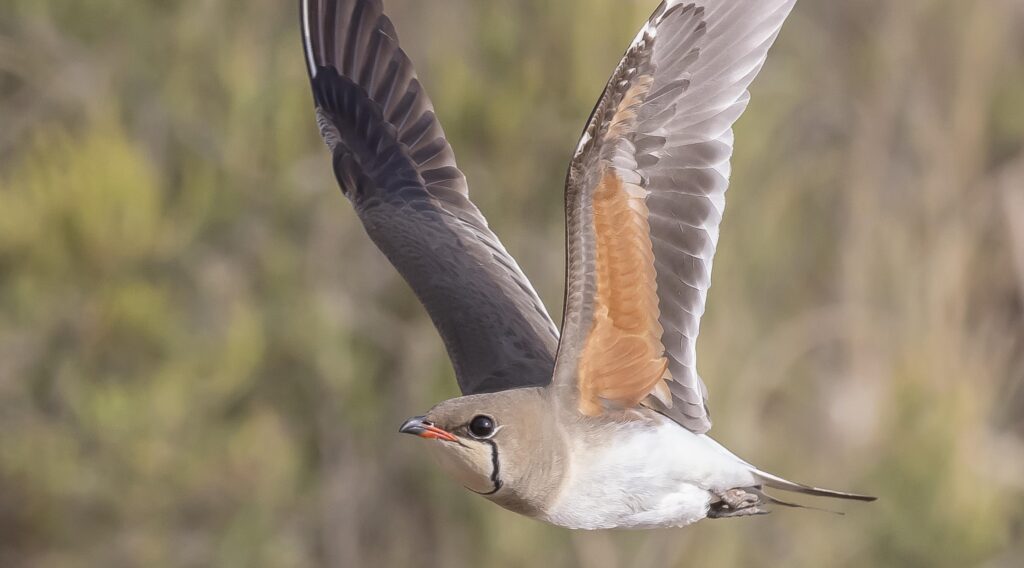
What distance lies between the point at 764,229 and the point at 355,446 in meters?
3.52

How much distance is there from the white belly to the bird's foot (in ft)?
0.18

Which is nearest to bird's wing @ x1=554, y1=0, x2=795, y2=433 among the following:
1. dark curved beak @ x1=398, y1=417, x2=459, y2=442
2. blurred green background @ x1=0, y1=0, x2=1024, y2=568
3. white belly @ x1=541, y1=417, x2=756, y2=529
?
Answer: white belly @ x1=541, y1=417, x2=756, y2=529

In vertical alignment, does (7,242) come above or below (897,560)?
above

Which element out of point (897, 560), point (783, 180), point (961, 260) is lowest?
point (897, 560)

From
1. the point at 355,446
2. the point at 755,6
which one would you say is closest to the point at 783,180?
the point at 355,446

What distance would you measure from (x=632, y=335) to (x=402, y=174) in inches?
72.9

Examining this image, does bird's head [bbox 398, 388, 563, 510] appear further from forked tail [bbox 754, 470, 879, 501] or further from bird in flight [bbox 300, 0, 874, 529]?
forked tail [bbox 754, 470, 879, 501]

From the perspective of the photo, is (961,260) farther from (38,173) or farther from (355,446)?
(38,173)

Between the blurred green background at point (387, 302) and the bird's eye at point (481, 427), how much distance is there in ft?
22.2

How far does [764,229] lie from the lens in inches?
530

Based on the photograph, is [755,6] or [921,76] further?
[921,76]

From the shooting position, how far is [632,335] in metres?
Result: 4.86

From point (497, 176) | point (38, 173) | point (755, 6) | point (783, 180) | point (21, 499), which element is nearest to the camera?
point (755, 6)

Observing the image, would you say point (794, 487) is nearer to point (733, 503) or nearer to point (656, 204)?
point (733, 503)
